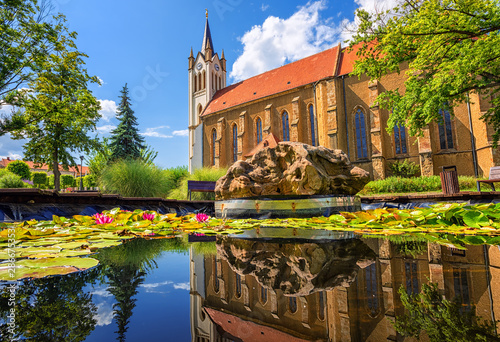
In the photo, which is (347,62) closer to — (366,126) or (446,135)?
(366,126)

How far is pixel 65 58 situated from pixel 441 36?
57.2 ft

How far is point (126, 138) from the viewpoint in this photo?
82.6 feet

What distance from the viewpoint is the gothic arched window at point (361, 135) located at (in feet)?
60.0

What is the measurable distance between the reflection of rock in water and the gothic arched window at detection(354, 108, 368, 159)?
58.5ft

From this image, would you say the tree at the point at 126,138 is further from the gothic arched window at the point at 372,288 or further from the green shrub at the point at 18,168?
the gothic arched window at the point at 372,288

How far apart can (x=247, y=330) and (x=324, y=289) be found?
0.39 meters

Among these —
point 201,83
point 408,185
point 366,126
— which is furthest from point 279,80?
point 408,185

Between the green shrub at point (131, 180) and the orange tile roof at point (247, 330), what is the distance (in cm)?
1233

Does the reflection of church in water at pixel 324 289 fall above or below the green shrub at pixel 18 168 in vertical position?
below

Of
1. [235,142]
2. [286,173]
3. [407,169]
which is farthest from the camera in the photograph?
[235,142]

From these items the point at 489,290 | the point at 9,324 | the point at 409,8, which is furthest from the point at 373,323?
the point at 409,8

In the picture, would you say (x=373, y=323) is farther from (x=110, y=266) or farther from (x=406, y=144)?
(x=406, y=144)

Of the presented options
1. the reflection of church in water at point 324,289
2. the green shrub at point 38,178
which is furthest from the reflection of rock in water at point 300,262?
the green shrub at point 38,178

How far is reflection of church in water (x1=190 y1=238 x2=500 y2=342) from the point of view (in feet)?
2.23
